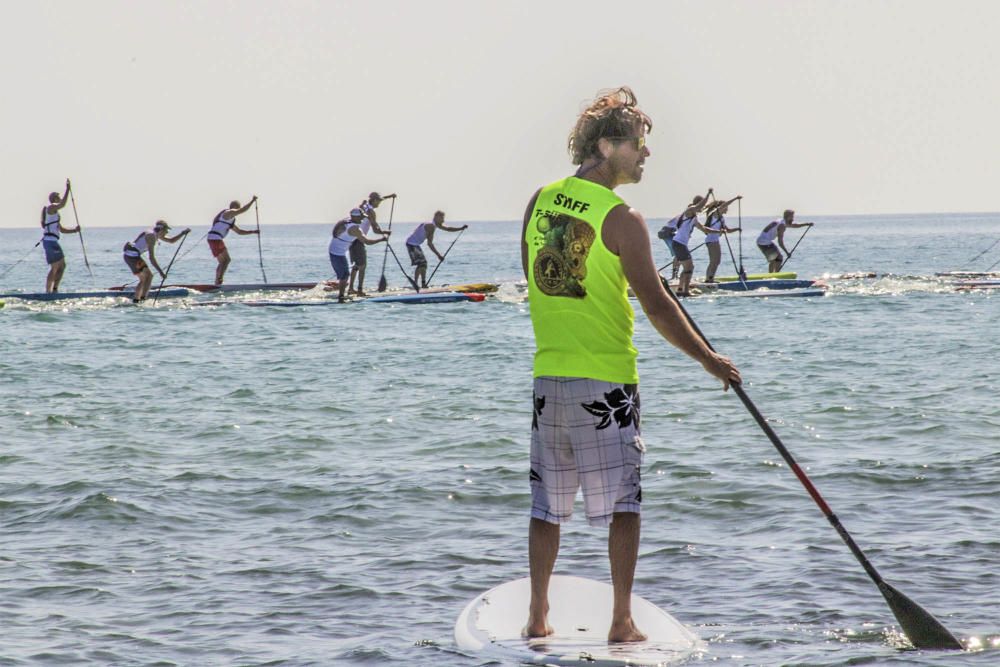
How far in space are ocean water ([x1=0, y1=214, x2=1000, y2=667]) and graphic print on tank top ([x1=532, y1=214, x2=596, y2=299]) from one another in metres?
1.63

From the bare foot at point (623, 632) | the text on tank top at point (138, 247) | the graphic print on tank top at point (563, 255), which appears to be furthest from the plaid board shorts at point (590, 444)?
the text on tank top at point (138, 247)

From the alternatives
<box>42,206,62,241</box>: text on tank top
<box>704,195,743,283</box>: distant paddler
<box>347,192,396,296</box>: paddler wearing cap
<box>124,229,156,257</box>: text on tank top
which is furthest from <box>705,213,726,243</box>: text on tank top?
<box>42,206,62,241</box>: text on tank top

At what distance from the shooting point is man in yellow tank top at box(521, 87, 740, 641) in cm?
478

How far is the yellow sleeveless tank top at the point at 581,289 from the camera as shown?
15.7 feet

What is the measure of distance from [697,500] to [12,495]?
14.9 feet

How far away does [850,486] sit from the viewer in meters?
8.69

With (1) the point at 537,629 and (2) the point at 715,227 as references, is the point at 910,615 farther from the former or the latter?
(2) the point at 715,227

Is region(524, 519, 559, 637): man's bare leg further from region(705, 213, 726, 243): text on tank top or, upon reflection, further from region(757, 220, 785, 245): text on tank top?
region(757, 220, 785, 245): text on tank top

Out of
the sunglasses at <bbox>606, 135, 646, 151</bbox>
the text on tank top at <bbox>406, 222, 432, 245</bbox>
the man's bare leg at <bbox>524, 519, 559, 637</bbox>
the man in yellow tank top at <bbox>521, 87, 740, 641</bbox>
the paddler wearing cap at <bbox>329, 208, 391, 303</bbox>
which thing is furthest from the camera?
the text on tank top at <bbox>406, 222, 432, 245</bbox>

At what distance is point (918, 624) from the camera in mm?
5434

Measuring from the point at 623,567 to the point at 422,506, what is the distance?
138 inches

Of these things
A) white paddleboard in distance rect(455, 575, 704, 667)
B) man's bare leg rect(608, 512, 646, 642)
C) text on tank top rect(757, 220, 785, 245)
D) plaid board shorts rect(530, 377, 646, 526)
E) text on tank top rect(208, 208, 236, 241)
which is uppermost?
text on tank top rect(208, 208, 236, 241)

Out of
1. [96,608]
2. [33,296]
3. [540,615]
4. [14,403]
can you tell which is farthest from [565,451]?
[33,296]

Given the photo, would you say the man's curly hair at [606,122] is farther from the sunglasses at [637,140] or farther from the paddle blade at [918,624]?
the paddle blade at [918,624]
